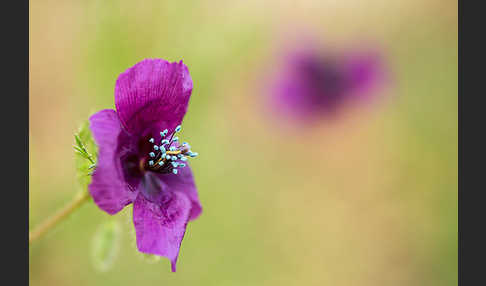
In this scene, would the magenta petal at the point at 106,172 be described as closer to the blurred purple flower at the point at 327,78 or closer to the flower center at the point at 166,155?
the flower center at the point at 166,155

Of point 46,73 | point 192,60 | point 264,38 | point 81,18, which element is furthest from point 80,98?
point 264,38

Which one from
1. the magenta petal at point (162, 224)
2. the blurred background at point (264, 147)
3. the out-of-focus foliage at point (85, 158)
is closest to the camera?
the magenta petal at point (162, 224)

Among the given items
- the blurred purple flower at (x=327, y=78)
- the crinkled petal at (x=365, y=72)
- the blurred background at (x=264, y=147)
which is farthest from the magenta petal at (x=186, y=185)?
the crinkled petal at (x=365, y=72)

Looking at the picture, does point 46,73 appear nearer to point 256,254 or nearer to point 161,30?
point 161,30

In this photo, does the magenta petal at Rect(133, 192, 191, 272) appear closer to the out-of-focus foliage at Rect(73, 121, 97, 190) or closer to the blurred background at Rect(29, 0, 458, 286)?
the out-of-focus foliage at Rect(73, 121, 97, 190)

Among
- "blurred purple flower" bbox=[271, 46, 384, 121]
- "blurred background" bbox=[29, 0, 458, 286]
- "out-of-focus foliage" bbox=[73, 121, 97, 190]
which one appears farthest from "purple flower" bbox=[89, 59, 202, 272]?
"blurred purple flower" bbox=[271, 46, 384, 121]

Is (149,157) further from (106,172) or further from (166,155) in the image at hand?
(106,172)
